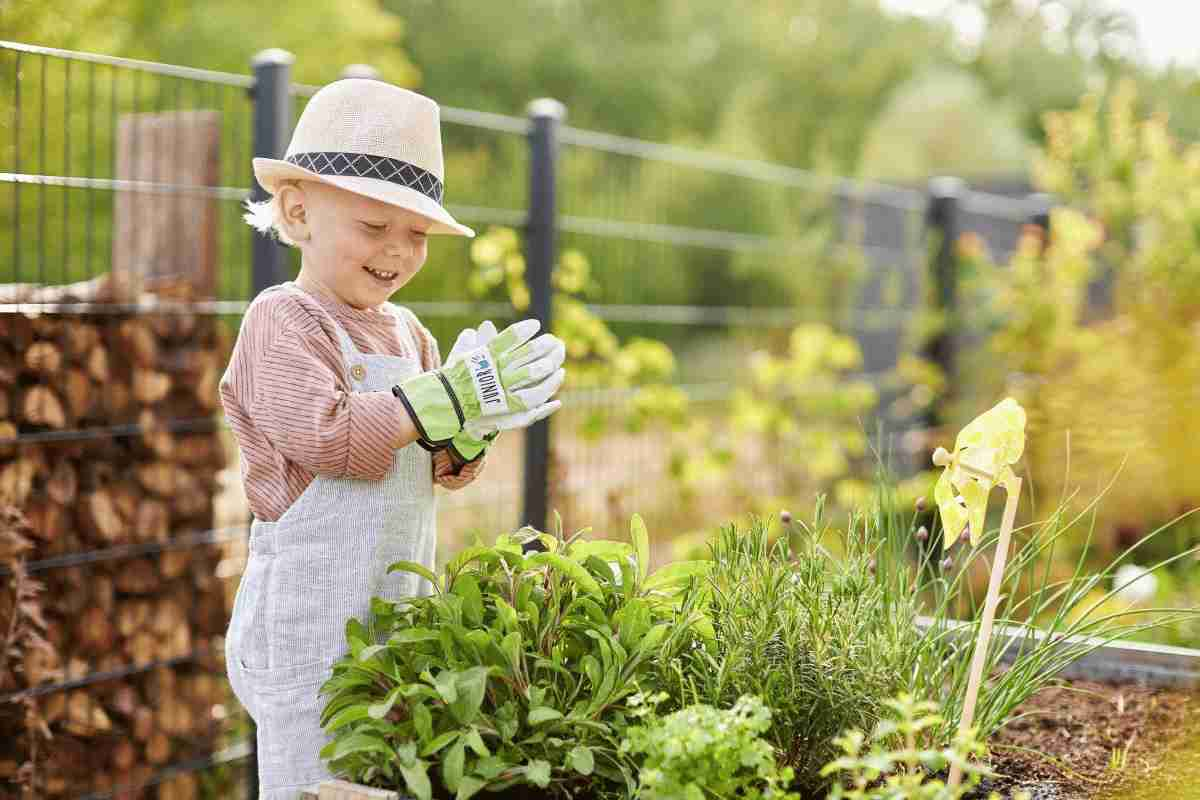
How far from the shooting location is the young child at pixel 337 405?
60.0 inches

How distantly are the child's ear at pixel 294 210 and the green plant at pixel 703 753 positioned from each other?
2.68ft

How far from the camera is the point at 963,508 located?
4.98 ft

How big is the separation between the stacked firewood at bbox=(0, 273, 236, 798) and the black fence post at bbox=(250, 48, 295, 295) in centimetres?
33

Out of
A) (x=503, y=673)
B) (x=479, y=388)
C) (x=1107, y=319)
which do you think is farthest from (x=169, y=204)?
(x=1107, y=319)

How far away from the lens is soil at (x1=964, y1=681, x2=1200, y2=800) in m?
1.68

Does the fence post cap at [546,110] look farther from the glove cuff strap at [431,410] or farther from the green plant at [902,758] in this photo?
the green plant at [902,758]

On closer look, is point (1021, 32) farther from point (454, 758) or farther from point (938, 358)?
point (454, 758)

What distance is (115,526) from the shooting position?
293 cm

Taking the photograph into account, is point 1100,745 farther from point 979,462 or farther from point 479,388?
point 479,388

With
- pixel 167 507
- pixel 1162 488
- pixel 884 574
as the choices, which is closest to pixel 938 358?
pixel 1162 488

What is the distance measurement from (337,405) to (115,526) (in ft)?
5.47

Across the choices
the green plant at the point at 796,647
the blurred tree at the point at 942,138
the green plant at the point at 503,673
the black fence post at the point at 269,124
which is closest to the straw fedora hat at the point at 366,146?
the green plant at the point at 503,673

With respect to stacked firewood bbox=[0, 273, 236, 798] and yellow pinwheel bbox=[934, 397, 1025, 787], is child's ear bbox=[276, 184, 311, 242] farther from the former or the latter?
stacked firewood bbox=[0, 273, 236, 798]

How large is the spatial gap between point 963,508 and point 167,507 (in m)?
2.23
